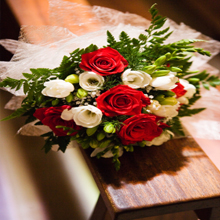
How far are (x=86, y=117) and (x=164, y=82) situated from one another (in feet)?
0.87

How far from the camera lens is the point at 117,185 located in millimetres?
734

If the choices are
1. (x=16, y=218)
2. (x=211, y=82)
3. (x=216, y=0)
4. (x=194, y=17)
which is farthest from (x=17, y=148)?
(x=216, y=0)

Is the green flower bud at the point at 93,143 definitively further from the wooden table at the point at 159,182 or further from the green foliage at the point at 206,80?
the green foliage at the point at 206,80

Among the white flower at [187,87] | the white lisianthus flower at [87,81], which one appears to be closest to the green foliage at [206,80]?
the white flower at [187,87]

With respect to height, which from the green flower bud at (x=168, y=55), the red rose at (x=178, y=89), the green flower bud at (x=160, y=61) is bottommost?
the red rose at (x=178, y=89)

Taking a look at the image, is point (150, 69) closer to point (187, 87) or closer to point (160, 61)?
point (160, 61)

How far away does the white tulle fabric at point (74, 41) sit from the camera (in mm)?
813

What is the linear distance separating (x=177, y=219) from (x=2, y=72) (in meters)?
1.07

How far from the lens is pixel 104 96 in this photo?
2.25 ft

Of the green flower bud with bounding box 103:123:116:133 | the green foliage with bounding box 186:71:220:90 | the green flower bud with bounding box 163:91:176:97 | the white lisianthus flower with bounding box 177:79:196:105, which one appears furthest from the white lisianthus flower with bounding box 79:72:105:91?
the green foliage with bounding box 186:71:220:90

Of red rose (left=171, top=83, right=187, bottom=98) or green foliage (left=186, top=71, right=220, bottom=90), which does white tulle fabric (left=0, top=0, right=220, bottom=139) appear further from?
red rose (left=171, top=83, right=187, bottom=98)

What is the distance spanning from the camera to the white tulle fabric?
81 centimetres

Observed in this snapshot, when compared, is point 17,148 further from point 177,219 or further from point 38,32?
point 177,219

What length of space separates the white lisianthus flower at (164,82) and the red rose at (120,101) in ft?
0.29
